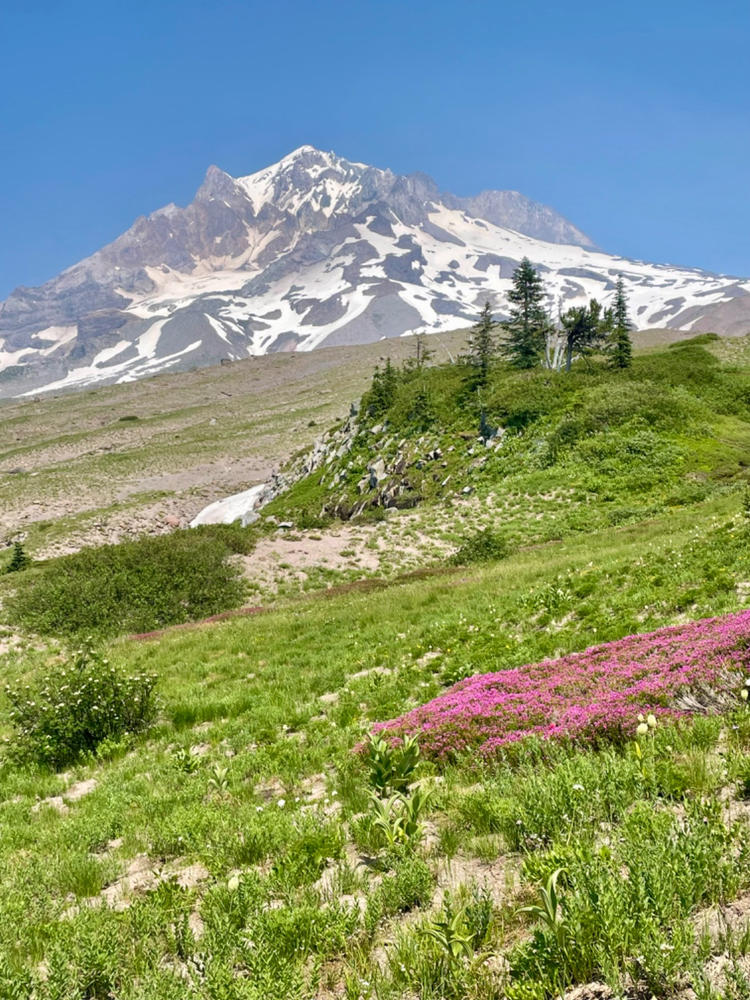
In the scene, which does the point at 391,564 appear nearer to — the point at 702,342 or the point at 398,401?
the point at 398,401

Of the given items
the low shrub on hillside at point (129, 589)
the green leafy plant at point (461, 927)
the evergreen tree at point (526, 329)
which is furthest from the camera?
the evergreen tree at point (526, 329)

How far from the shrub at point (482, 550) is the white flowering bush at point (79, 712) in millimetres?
19492

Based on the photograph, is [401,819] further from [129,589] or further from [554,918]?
[129,589]

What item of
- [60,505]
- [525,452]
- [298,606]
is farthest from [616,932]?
[60,505]

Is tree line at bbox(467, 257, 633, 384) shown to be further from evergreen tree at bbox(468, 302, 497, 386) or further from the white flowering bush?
the white flowering bush

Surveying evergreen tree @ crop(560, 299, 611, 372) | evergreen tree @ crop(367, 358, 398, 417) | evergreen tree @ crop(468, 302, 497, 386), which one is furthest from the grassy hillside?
evergreen tree @ crop(367, 358, 398, 417)

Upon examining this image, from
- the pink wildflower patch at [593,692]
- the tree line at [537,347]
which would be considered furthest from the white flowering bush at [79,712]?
the tree line at [537,347]

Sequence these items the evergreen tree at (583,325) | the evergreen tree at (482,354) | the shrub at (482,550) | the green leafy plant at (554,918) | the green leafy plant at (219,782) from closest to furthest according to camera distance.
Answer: the green leafy plant at (554,918) → the green leafy plant at (219,782) → the shrub at (482,550) → the evergreen tree at (583,325) → the evergreen tree at (482,354)

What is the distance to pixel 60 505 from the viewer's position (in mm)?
69812

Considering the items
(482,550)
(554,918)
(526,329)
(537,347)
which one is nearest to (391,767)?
(554,918)

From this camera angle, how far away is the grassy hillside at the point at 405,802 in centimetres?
376

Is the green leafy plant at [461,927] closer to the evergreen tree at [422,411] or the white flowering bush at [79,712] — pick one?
the white flowering bush at [79,712]

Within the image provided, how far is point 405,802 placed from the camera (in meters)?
6.00

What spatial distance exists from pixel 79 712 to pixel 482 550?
2169 cm
